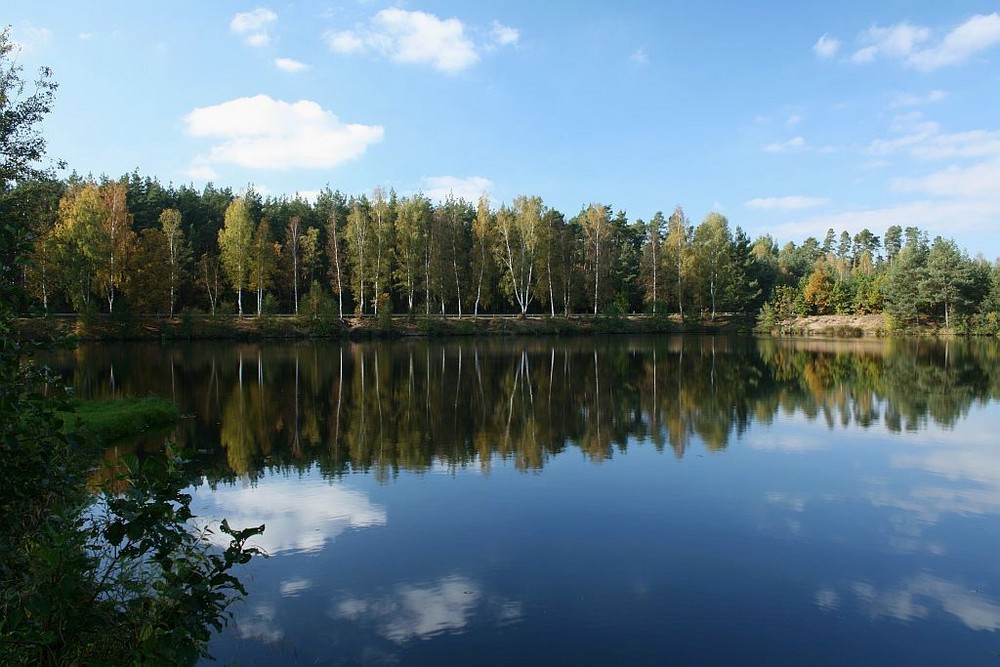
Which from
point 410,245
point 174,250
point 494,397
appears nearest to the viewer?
point 494,397

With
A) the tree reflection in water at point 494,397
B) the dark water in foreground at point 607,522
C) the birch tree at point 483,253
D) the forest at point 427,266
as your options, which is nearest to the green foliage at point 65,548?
the dark water in foreground at point 607,522

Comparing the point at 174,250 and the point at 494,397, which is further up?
the point at 174,250

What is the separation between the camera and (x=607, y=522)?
10.7 m

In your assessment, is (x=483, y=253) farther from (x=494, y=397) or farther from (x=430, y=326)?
(x=494, y=397)

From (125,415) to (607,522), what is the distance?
42.8ft

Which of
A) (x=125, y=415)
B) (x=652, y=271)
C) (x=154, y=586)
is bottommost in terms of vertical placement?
(x=125, y=415)

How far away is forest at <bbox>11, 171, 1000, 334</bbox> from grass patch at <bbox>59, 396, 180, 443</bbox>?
126ft

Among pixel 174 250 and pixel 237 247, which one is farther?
pixel 237 247

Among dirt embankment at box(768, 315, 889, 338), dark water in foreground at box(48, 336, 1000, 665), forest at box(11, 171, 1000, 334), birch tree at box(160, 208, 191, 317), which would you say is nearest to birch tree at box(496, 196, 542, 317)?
forest at box(11, 171, 1000, 334)

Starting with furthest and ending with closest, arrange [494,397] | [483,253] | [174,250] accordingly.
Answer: [483,253]
[174,250]
[494,397]

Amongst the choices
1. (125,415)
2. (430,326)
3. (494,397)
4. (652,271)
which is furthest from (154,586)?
(652,271)

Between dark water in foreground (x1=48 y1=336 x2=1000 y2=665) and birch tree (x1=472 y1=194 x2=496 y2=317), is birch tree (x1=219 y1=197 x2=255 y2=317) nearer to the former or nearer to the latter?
birch tree (x1=472 y1=194 x2=496 y2=317)

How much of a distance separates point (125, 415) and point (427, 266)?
165 ft

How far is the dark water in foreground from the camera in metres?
7.09
